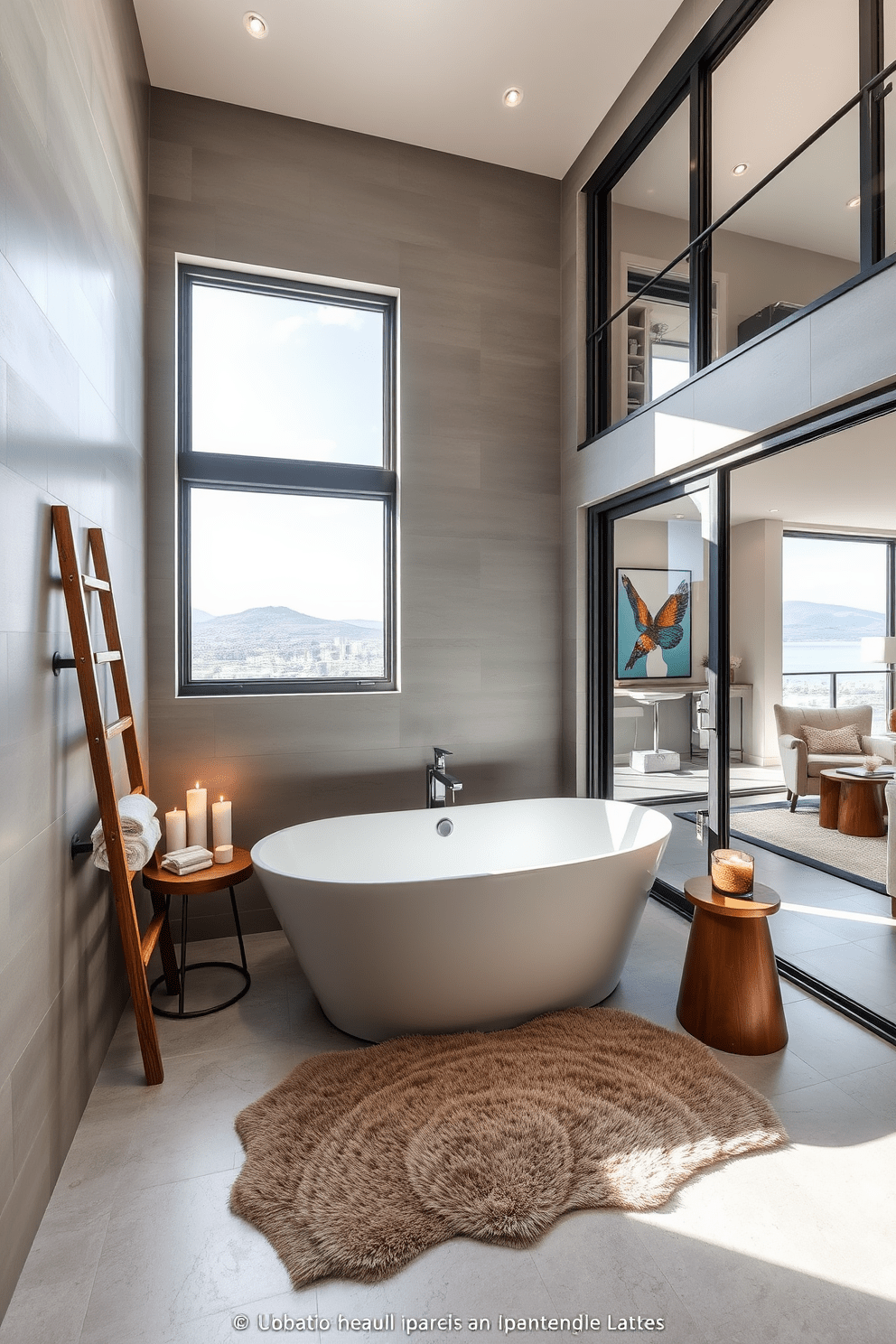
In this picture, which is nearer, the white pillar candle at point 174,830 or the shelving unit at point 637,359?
the white pillar candle at point 174,830

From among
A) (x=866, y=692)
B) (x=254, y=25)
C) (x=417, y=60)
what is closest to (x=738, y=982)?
(x=866, y=692)

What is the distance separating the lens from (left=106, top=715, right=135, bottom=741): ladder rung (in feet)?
6.75

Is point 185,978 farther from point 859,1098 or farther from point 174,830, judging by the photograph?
point 859,1098

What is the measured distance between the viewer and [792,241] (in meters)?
2.39

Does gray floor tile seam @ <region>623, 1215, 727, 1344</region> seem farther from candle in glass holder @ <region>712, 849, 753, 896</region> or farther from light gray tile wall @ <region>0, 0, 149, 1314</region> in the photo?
light gray tile wall @ <region>0, 0, 149, 1314</region>

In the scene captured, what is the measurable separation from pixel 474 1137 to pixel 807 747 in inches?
69.8

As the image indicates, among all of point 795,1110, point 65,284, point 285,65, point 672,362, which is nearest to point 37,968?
point 65,284

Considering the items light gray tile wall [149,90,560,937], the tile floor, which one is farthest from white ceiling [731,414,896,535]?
the tile floor

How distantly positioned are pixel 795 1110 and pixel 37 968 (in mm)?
2020

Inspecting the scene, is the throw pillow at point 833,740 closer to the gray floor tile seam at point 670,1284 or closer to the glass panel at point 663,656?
the glass panel at point 663,656

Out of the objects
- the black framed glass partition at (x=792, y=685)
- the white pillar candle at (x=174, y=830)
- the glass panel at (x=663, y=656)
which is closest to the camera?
the black framed glass partition at (x=792, y=685)

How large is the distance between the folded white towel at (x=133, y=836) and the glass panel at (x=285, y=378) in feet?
6.03

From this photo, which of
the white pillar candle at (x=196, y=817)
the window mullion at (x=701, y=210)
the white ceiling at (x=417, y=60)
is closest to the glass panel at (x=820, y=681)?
the window mullion at (x=701, y=210)

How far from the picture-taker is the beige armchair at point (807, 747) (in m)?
2.29
